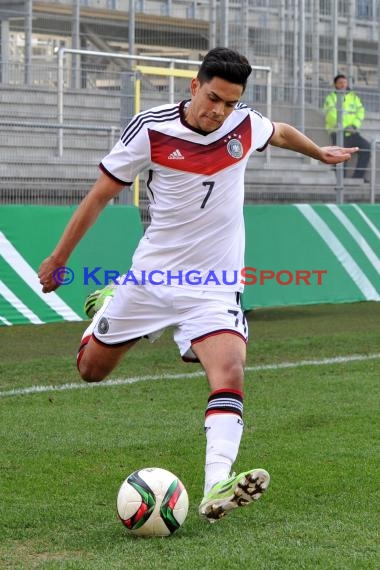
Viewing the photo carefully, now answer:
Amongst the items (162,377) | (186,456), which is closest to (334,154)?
(186,456)

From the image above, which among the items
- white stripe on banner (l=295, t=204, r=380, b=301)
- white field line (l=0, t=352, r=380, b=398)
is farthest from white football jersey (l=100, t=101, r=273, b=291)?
white stripe on banner (l=295, t=204, r=380, b=301)

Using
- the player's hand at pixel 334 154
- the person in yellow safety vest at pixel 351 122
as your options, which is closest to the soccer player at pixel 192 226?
the player's hand at pixel 334 154

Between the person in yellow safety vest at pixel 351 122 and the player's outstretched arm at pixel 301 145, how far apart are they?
35.3 feet

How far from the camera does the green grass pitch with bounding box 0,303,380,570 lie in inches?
192

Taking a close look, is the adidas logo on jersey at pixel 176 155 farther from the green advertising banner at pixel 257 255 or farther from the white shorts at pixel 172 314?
the green advertising banner at pixel 257 255

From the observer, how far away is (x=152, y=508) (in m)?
5.12

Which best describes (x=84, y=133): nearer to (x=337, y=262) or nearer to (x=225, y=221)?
(x=337, y=262)

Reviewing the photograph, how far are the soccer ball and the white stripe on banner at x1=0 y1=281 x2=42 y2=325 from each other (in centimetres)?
714

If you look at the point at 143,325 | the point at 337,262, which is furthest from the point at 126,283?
the point at 337,262

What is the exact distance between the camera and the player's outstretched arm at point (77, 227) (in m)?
5.49

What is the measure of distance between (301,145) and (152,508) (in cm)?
214

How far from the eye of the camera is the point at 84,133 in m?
14.8

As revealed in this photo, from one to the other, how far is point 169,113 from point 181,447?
2.32 meters

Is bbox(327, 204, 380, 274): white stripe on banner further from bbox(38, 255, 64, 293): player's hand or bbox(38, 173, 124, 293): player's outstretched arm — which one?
bbox(38, 255, 64, 293): player's hand
